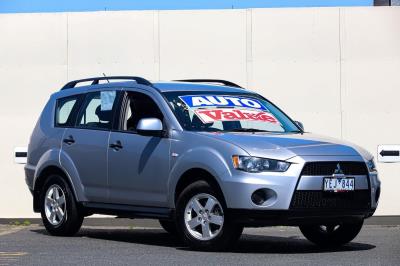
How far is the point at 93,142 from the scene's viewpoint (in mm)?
11156

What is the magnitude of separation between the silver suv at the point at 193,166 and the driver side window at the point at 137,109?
14 mm

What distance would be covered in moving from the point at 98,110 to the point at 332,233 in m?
2.99

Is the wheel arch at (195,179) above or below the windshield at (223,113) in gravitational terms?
below

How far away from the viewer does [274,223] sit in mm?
9328

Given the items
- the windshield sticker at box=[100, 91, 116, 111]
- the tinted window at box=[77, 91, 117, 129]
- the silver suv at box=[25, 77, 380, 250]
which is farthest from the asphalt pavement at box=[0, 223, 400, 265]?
the windshield sticker at box=[100, 91, 116, 111]

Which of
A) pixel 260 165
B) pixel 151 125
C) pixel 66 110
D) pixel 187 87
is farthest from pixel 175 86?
pixel 260 165

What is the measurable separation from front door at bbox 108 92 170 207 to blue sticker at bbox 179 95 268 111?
353mm

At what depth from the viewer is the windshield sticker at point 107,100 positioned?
1127 centimetres

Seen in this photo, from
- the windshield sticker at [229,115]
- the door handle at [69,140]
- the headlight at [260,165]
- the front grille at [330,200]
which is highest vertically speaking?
the windshield sticker at [229,115]

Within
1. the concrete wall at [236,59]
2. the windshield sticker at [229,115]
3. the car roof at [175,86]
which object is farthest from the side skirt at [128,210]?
the concrete wall at [236,59]

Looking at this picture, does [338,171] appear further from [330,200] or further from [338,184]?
[330,200]

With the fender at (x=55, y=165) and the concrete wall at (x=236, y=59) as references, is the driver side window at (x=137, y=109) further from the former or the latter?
the concrete wall at (x=236, y=59)

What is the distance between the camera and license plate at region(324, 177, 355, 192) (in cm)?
942

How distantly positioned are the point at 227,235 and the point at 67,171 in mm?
2710
